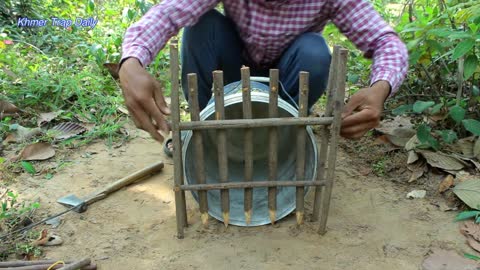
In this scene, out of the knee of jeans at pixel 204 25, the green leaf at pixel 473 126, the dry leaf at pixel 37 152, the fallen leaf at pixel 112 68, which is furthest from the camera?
the fallen leaf at pixel 112 68

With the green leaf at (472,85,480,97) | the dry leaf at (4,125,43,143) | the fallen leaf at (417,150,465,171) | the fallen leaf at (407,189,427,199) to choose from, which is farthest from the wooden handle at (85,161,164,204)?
the green leaf at (472,85,480,97)

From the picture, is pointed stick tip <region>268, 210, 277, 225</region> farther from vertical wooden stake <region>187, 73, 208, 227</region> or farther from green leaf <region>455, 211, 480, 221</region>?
green leaf <region>455, 211, 480, 221</region>

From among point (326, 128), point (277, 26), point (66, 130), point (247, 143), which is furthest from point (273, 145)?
point (66, 130)

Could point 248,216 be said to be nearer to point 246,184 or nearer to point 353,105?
point 246,184

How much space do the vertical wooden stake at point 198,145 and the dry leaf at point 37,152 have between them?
0.99 m

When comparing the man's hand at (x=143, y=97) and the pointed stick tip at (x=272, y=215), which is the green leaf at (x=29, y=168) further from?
the pointed stick tip at (x=272, y=215)

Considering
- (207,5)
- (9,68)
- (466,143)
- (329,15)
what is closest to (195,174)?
(207,5)

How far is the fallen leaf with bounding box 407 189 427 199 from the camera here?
2107 millimetres

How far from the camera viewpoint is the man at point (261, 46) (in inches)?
65.2

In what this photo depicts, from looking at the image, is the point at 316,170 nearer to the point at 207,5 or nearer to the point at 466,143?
the point at 207,5

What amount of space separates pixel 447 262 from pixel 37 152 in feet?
6.25

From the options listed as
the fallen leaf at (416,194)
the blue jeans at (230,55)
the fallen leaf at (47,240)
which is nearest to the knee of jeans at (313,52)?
the blue jeans at (230,55)

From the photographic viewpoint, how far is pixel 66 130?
267cm

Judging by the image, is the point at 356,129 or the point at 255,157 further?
the point at 255,157
